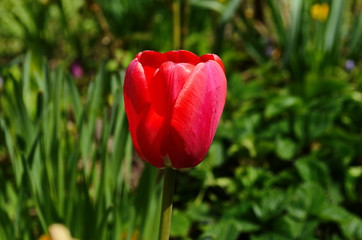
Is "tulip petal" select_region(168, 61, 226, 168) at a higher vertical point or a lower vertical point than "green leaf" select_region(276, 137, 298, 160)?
higher

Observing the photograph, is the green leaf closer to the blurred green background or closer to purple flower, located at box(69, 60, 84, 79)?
the blurred green background

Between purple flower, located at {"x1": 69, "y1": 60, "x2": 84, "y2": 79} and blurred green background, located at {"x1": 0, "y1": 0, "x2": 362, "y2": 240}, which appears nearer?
blurred green background, located at {"x1": 0, "y1": 0, "x2": 362, "y2": 240}

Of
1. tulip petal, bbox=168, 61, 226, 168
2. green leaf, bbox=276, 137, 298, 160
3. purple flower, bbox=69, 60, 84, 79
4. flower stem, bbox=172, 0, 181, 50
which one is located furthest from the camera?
purple flower, bbox=69, 60, 84, 79

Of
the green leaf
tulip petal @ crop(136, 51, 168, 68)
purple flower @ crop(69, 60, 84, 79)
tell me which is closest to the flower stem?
purple flower @ crop(69, 60, 84, 79)

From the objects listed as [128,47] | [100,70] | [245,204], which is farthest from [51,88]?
[128,47]

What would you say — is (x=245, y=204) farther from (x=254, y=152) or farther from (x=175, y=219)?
(x=254, y=152)

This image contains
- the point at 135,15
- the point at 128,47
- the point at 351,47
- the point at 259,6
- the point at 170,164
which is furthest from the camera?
the point at 259,6

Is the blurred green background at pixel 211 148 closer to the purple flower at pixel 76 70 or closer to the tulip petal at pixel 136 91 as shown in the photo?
the purple flower at pixel 76 70
